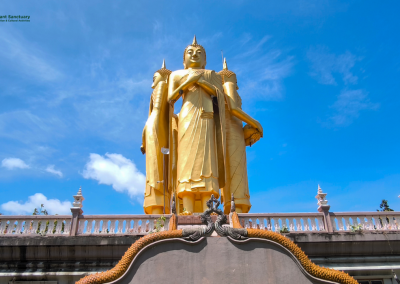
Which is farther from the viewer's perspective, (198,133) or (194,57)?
(194,57)

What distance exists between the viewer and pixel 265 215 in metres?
8.83

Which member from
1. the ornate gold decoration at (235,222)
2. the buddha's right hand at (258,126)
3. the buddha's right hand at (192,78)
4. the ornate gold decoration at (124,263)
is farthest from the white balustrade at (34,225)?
the buddha's right hand at (258,126)

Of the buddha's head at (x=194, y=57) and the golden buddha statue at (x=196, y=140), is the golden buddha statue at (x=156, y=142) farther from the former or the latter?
the buddha's head at (x=194, y=57)

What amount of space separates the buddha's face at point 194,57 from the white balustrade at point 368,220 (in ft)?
23.9

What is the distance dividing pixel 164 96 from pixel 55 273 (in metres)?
6.92

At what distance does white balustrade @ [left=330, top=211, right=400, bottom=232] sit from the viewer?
8.81 meters

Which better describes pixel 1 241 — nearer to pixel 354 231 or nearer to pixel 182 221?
pixel 182 221

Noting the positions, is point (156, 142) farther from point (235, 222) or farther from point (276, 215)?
point (235, 222)

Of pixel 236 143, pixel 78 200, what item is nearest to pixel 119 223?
pixel 78 200

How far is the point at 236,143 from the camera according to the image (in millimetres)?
12258

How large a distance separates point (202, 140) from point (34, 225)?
5.30 m

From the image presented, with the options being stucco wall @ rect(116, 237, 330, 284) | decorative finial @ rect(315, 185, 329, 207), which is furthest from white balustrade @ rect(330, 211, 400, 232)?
stucco wall @ rect(116, 237, 330, 284)

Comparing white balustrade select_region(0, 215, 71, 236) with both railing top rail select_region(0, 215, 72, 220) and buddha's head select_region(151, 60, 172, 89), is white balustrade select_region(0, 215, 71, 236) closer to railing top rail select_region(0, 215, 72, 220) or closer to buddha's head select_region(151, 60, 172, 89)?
railing top rail select_region(0, 215, 72, 220)

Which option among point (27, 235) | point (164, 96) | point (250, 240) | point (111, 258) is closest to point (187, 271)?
point (250, 240)
